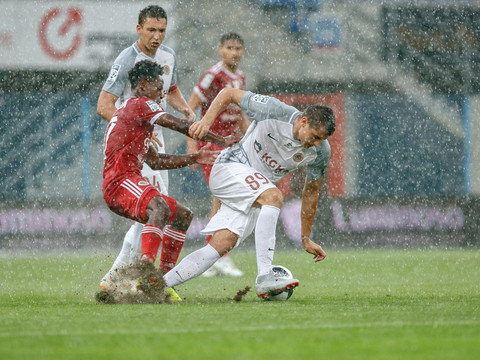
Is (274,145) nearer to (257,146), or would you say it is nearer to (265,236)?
(257,146)

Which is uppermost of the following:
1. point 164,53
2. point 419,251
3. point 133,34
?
point 133,34

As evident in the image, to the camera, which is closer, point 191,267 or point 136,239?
point 191,267

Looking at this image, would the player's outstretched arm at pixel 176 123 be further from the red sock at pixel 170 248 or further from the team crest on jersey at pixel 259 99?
the red sock at pixel 170 248

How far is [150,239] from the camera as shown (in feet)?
20.1

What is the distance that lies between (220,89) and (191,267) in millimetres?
3347

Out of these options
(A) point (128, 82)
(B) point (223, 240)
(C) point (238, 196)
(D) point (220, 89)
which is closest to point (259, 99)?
(C) point (238, 196)

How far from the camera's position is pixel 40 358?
3.79 meters

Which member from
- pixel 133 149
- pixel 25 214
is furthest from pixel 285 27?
pixel 133 149

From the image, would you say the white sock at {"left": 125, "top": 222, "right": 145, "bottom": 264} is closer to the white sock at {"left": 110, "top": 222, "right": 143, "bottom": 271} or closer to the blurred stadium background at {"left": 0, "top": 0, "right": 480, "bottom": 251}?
the white sock at {"left": 110, "top": 222, "right": 143, "bottom": 271}

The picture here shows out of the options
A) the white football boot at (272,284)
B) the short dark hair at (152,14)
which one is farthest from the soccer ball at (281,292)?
the short dark hair at (152,14)

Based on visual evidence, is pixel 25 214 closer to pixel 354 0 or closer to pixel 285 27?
pixel 285 27

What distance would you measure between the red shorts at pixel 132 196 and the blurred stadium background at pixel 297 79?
1012 centimetres

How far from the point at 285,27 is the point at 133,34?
3.53 meters

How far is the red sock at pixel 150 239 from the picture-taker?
241 inches
